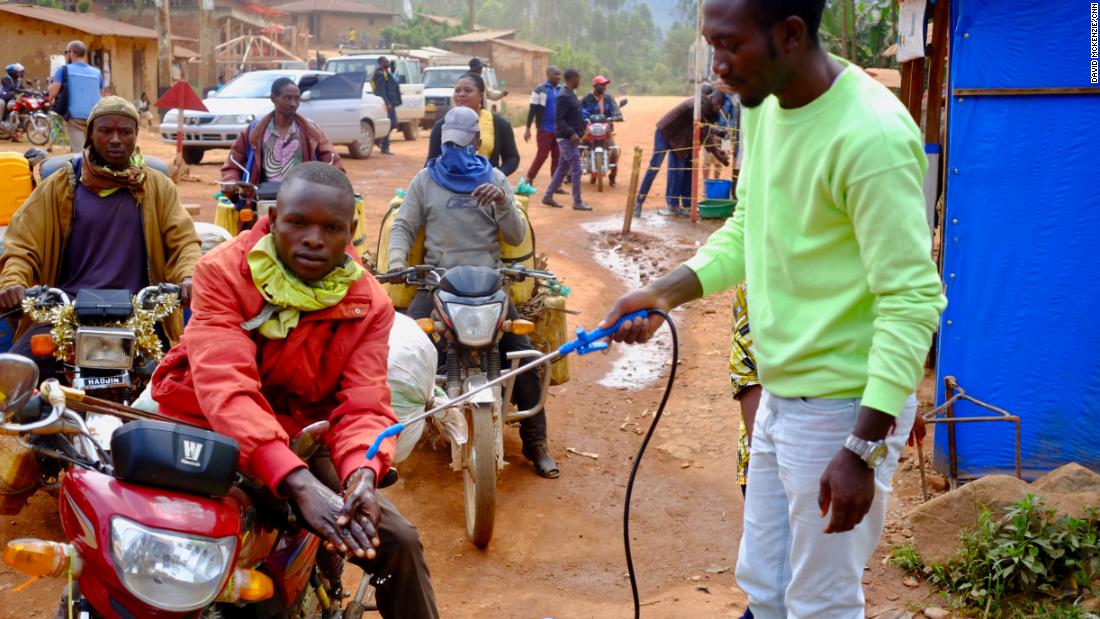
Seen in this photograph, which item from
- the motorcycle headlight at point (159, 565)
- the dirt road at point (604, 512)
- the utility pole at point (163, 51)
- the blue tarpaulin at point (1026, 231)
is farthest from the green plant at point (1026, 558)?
the utility pole at point (163, 51)

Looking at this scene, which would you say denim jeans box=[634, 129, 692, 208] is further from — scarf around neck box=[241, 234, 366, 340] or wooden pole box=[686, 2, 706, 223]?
scarf around neck box=[241, 234, 366, 340]

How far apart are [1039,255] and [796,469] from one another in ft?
10.7

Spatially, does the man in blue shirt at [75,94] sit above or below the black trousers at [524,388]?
above

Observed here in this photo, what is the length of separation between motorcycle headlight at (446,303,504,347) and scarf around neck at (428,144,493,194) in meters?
0.91

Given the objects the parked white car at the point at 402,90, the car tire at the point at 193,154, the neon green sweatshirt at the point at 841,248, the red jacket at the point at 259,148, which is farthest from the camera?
the parked white car at the point at 402,90

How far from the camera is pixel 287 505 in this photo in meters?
2.87

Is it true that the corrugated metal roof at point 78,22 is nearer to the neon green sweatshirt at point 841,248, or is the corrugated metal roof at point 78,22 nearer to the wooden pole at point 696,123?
the wooden pole at point 696,123

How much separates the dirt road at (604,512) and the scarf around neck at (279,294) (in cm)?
201

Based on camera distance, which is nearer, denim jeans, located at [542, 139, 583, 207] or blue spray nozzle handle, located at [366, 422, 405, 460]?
blue spray nozzle handle, located at [366, 422, 405, 460]

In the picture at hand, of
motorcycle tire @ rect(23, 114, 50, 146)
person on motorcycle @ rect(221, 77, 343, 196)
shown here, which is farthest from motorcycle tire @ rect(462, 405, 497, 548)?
motorcycle tire @ rect(23, 114, 50, 146)

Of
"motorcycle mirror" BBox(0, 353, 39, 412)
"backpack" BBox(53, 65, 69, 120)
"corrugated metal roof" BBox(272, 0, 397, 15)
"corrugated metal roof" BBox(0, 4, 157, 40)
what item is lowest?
"motorcycle mirror" BBox(0, 353, 39, 412)

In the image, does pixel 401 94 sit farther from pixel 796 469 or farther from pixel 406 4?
pixel 406 4

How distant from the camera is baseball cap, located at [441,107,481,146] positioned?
21.1ft

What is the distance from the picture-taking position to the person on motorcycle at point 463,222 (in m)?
6.35
